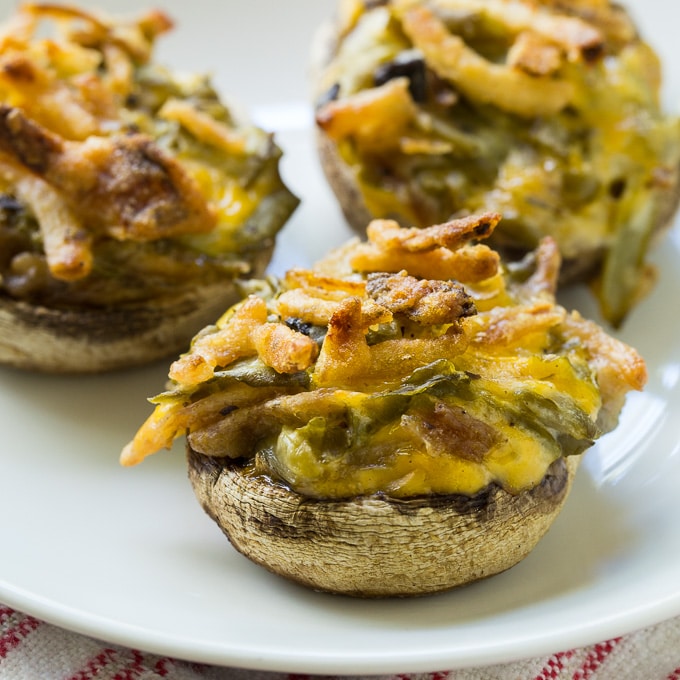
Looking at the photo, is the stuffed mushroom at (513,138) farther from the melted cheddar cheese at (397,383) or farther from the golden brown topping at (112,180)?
the melted cheddar cheese at (397,383)

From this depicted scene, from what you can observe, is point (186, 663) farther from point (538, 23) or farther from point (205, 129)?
point (538, 23)

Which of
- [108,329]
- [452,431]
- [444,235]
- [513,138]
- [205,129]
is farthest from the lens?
[513,138]

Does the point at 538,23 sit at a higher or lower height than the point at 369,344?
higher

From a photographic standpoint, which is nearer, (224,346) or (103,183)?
(224,346)

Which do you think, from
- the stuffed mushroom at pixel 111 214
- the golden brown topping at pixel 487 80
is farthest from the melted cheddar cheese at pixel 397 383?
the golden brown topping at pixel 487 80

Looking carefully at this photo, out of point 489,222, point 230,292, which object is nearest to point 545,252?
point 489,222

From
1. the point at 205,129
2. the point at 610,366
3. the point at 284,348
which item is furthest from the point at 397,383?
the point at 205,129
